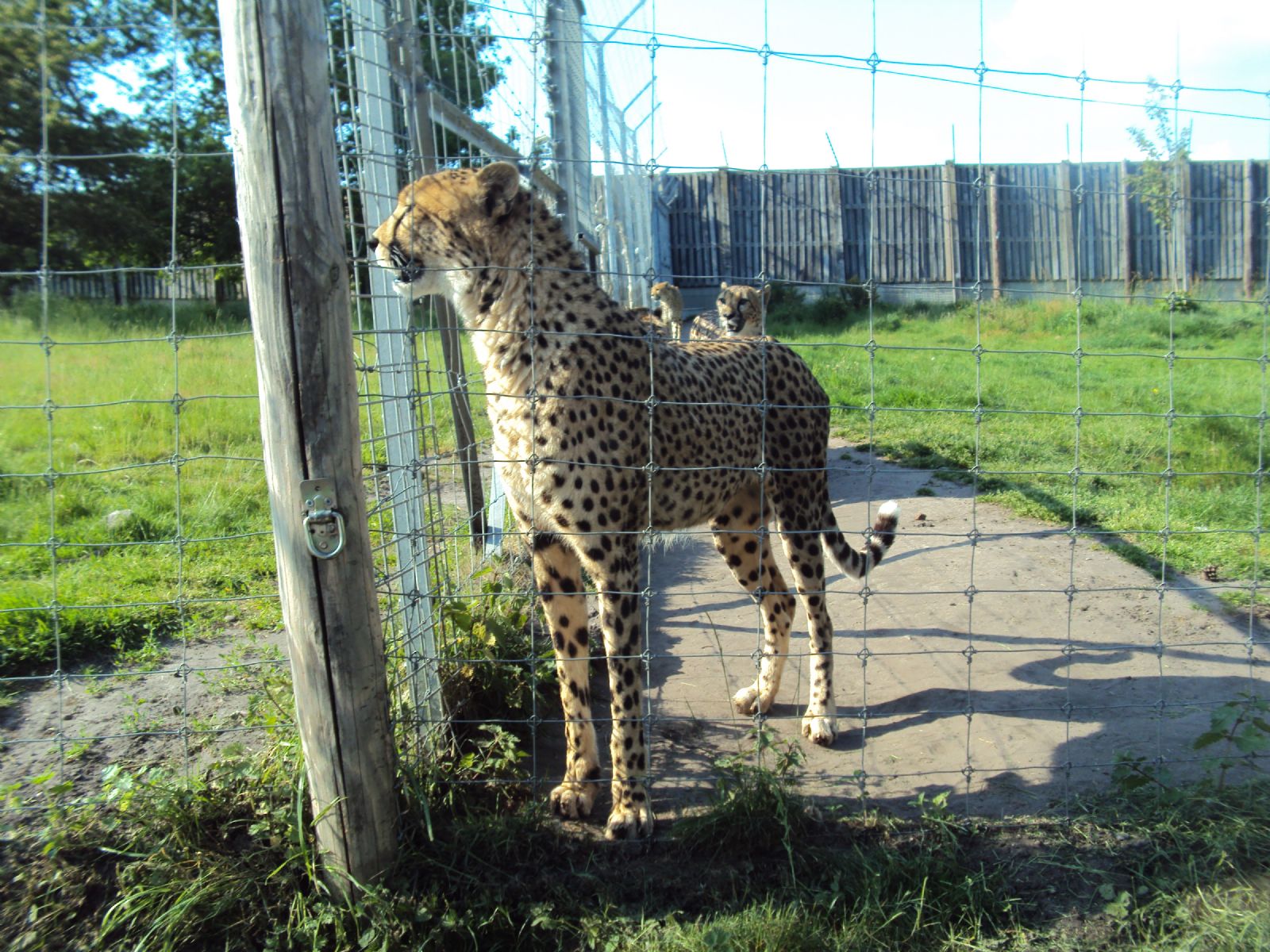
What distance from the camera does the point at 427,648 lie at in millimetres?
2992

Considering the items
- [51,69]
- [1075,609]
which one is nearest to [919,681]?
[1075,609]

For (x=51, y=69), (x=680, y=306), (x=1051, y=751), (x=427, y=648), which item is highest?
(x=51, y=69)

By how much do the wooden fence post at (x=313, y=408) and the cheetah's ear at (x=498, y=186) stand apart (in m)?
0.66

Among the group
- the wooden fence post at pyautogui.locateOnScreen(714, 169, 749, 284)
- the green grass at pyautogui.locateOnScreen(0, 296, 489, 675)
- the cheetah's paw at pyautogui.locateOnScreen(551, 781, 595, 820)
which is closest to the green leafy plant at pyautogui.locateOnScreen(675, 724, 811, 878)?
the cheetah's paw at pyautogui.locateOnScreen(551, 781, 595, 820)

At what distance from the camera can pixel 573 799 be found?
283 centimetres

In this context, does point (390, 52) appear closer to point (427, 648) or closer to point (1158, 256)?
point (427, 648)

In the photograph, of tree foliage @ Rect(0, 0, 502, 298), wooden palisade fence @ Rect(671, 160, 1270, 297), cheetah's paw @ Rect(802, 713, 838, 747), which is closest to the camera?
cheetah's paw @ Rect(802, 713, 838, 747)

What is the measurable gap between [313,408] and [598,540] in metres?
0.92

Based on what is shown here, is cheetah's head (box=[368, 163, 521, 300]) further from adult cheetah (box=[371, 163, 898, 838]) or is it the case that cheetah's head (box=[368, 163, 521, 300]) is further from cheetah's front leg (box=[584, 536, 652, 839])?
cheetah's front leg (box=[584, 536, 652, 839])

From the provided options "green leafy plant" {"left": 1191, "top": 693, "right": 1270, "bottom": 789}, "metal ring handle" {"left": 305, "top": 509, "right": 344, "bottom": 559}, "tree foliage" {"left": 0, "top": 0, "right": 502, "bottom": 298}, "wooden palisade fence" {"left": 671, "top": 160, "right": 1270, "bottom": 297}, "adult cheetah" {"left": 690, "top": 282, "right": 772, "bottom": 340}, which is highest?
"tree foliage" {"left": 0, "top": 0, "right": 502, "bottom": 298}

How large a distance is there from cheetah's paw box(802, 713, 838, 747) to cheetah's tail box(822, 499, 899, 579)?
0.56m

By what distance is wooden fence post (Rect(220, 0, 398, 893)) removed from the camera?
7.04 feet

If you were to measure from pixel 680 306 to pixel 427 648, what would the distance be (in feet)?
19.8

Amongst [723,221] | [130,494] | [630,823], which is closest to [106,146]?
[723,221]
